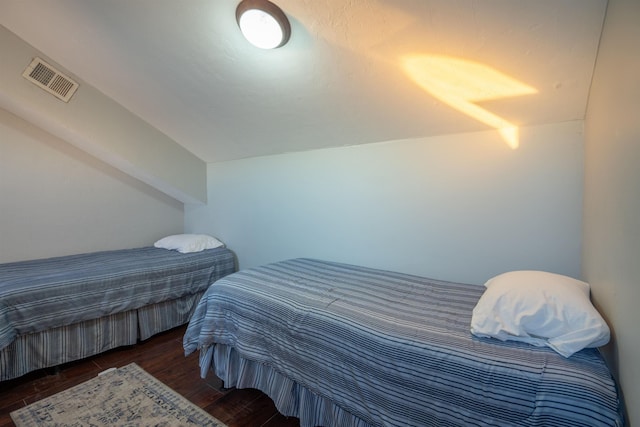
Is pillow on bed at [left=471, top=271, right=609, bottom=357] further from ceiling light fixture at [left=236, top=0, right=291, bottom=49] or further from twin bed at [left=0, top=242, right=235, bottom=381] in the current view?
twin bed at [left=0, top=242, right=235, bottom=381]

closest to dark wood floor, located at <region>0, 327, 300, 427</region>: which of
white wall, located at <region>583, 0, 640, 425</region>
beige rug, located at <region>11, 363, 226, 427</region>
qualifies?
beige rug, located at <region>11, 363, 226, 427</region>

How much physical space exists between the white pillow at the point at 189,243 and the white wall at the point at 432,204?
56cm

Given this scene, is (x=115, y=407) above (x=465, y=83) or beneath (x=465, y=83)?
beneath

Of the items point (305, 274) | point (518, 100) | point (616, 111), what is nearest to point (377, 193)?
point (305, 274)

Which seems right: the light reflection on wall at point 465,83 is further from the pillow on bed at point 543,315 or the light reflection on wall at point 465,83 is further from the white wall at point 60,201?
the white wall at point 60,201

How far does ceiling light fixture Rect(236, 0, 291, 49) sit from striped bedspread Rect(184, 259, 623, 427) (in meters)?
1.31

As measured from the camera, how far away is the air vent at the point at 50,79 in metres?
2.09

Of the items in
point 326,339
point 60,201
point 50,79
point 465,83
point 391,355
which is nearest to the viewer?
point 391,355

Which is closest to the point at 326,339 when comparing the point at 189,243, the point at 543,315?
the point at 543,315

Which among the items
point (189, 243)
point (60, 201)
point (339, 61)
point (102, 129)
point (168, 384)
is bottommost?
point (168, 384)

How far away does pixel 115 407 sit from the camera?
1.73 m

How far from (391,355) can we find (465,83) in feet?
4.31

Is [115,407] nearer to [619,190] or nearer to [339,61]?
[339,61]

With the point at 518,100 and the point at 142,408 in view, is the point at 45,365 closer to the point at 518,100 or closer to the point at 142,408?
the point at 142,408
